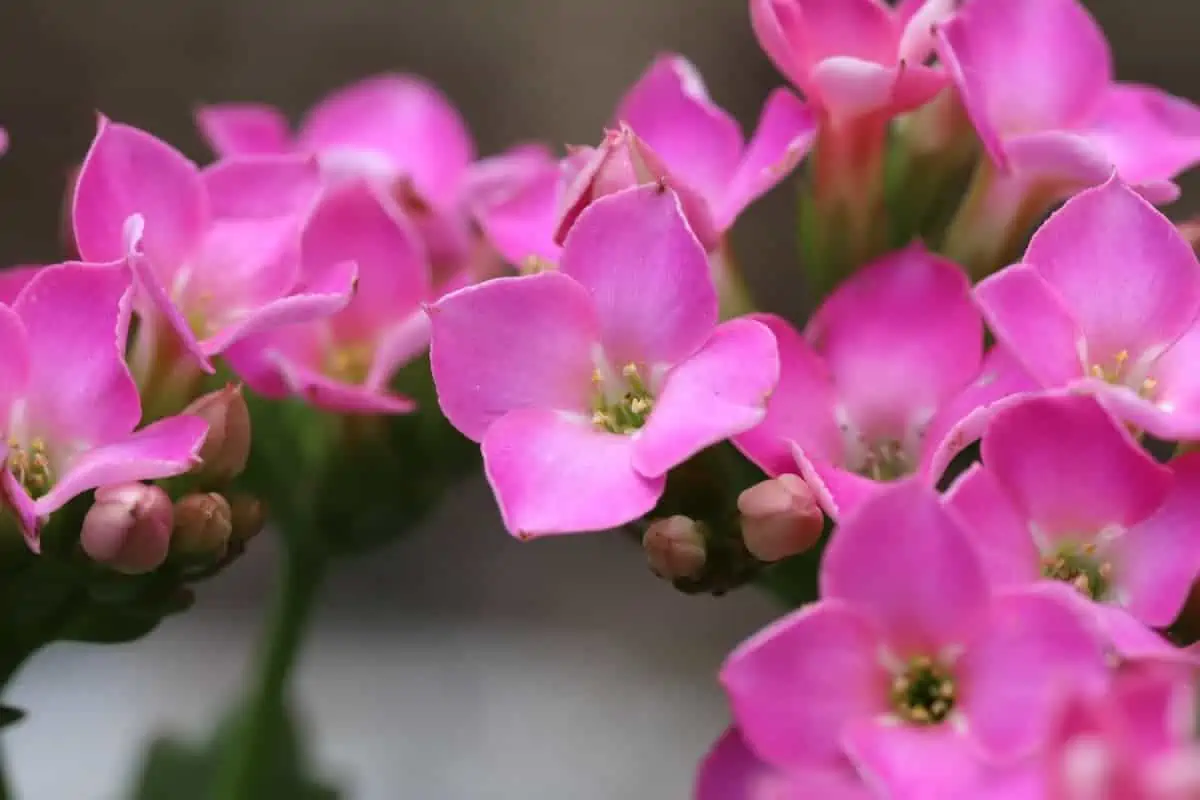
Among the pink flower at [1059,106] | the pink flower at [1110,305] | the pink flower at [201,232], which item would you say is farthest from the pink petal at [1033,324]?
the pink flower at [201,232]

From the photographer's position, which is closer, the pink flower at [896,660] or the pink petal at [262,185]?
the pink flower at [896,660]

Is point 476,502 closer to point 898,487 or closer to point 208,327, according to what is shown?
point 208,327

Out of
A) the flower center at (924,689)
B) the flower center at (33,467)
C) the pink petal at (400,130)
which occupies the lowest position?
the pink petal at (400,130)

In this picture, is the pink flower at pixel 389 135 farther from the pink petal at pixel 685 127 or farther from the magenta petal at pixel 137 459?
the magenta petal at pixel 137 459

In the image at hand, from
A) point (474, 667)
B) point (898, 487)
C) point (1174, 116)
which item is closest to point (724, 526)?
point (898, 487)

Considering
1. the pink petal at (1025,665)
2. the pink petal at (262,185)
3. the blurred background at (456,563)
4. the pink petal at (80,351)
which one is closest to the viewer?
the pink petal at (1025,665)

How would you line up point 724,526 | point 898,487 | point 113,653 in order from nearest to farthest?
point 898,487, point 724,526, point 113,653
